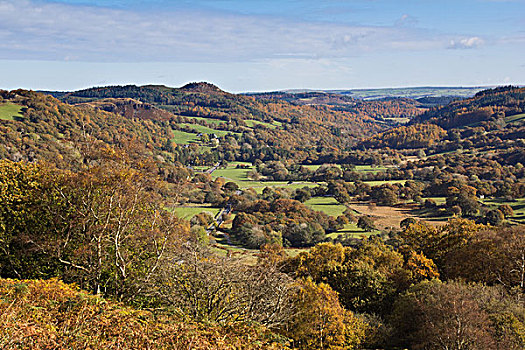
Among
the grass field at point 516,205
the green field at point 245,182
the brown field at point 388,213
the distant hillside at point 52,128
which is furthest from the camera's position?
the green field at point 245,182

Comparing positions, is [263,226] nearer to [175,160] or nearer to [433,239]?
[433,239]

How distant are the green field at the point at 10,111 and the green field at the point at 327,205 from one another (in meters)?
81.8

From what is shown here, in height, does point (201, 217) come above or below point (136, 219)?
below

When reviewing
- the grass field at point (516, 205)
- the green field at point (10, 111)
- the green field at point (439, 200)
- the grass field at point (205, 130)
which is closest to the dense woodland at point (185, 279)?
the grass field at point (516, 205)

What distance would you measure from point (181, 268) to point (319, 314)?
6638mm

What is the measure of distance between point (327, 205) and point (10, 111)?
3574 inches

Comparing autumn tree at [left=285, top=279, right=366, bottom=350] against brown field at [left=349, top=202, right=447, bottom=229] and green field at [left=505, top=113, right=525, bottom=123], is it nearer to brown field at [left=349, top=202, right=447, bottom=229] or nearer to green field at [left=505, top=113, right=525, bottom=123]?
brown field at [left=349, top=202, right=447, bottom=229]

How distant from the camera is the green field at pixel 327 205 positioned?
82.7 meters

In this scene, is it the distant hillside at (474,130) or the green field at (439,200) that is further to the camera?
the distant hillside at (474,130)

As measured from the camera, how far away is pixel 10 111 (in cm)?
10344

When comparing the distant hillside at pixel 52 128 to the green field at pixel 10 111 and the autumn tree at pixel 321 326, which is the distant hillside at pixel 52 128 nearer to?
the green field at pixel 10 111

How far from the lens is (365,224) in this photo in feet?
219

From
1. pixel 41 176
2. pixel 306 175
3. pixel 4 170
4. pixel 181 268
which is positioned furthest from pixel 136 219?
pixel 306 175

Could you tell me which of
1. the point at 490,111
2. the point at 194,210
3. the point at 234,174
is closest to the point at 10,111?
the point at 194,210
